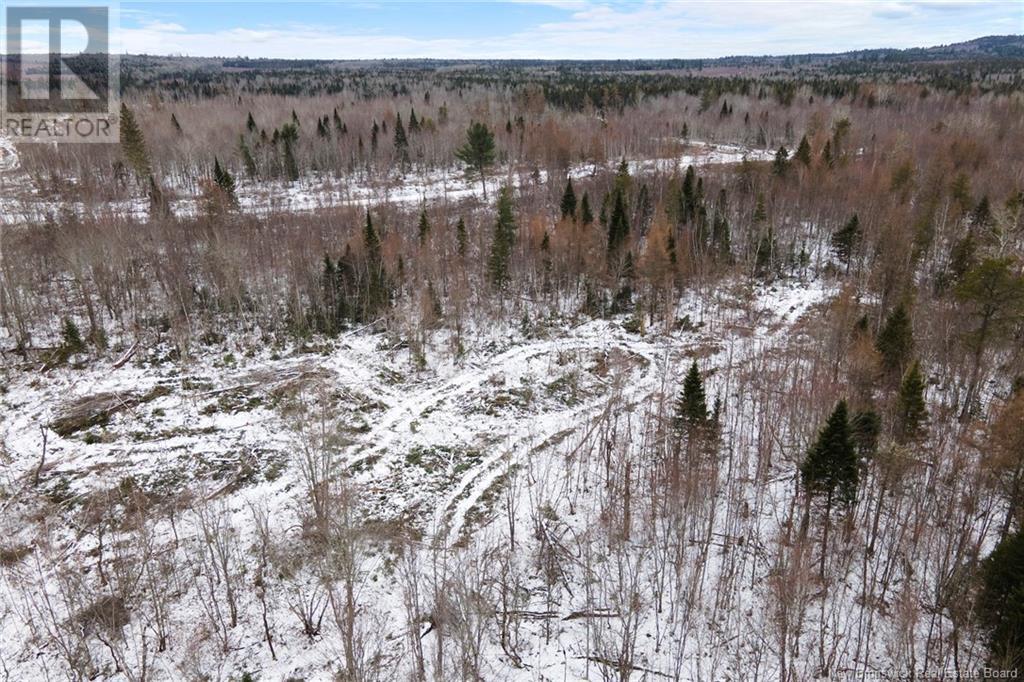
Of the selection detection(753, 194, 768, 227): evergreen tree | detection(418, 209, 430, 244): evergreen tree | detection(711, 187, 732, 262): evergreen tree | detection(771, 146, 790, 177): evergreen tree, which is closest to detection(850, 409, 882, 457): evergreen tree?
detection(711, 187, 732, 262): evergreen tree

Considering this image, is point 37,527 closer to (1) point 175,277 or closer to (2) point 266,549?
(2) point 266,549

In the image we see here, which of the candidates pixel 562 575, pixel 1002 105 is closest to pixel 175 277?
pixel 562 575

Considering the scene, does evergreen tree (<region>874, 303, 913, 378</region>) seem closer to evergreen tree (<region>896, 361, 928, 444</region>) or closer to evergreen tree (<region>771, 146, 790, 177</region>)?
evergreen tree (<region>896, 361, 928, 444</region>)

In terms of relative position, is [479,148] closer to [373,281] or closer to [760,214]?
[760,214]

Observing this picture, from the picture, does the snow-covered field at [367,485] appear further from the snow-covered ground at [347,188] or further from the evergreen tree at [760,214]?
the snow-covered ground at [347,188]

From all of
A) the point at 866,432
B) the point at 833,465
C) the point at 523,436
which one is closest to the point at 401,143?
the point at 523,436
